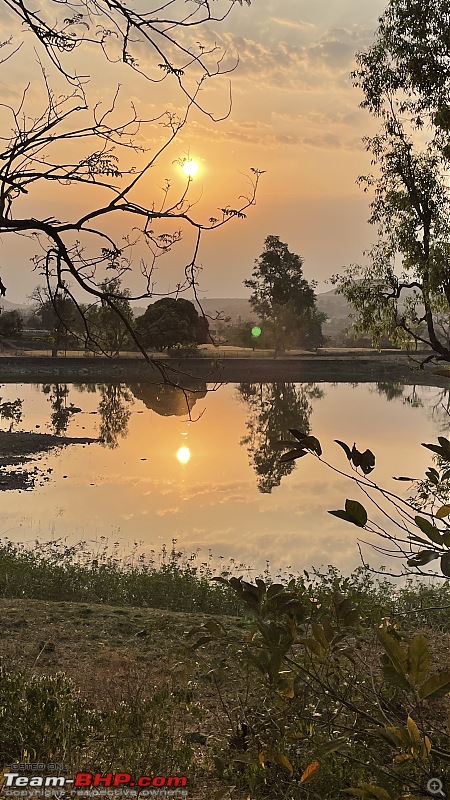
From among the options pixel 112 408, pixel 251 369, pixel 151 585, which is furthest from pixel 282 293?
pixel 151 585

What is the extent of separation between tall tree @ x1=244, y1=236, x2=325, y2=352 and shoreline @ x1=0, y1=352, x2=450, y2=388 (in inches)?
203

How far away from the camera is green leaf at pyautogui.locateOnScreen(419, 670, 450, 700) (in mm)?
1466

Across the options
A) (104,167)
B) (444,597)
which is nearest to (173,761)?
(104,167)

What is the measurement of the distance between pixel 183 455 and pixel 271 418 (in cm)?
1256

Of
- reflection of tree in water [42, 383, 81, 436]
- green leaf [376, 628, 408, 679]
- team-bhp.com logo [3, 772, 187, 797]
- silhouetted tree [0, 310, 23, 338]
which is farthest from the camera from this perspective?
reflection of tree in water [42, 383, 81, 436]

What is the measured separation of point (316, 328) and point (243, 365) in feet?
97.3

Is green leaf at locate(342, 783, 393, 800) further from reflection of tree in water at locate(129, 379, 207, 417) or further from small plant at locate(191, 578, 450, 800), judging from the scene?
reflection of tree in water at locate(129, 379, 207, 417)

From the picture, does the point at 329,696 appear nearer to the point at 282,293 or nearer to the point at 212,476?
the point at 212,476

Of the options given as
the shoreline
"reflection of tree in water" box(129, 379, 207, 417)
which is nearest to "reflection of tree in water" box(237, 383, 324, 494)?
"reflection of tree in water" box(129, 379, 207, 417)

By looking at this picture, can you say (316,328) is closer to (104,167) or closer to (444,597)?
(444,597)

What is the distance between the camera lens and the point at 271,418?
1582 inches

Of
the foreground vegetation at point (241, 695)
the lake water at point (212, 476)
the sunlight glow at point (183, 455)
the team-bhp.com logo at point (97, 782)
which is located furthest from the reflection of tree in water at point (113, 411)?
the team-bhp.com logo at point (97, 782)

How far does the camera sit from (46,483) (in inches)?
902

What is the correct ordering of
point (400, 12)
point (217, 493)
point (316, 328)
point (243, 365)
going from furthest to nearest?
point (316, 328) < point (243, 365) < point (217, 493) < point (400, 12)
